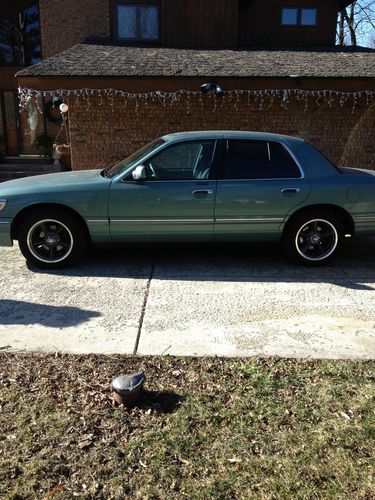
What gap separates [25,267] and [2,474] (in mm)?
3692

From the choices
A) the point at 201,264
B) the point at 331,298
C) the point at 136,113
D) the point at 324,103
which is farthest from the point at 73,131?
the point at 331,298

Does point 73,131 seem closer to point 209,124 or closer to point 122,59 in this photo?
point 122,59

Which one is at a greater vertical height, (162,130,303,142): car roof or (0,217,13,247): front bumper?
(162,130,303,142): car roof

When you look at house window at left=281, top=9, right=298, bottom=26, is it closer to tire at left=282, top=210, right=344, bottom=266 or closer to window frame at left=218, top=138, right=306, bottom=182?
window frame at left=218, top=138, right=306, bottom=182

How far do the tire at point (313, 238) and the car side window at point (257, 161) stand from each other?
1.92 ft

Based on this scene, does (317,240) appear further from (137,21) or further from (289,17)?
(289,17)

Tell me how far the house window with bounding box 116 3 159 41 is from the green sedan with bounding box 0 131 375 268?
29.2 ft

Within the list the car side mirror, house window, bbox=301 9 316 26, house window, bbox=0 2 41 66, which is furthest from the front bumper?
house window, bbox=0 2 41 66

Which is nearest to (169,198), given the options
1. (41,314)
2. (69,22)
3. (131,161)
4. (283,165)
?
(131,161)

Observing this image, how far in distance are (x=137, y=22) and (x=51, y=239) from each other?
10045 millimetres

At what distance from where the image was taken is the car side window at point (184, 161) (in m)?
5.82

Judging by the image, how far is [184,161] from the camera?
19.4ft

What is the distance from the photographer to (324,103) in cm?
1173

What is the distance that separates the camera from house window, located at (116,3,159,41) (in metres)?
13.6
